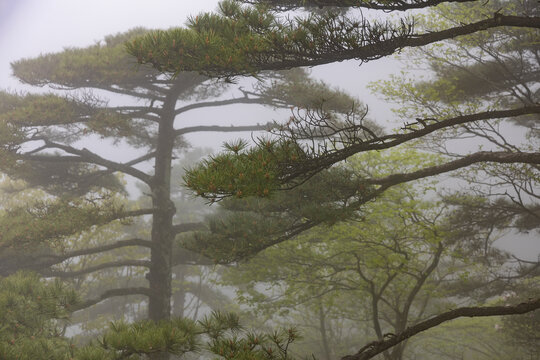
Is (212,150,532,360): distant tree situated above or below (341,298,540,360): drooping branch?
above

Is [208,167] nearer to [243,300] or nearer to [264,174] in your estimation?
[264,174]

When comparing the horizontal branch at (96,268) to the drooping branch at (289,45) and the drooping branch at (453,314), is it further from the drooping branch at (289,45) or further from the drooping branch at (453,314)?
the drooping branch at (453,314)

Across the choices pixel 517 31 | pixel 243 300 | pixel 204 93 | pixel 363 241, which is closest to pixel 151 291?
pixel 243 300

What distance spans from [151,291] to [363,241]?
167 inches

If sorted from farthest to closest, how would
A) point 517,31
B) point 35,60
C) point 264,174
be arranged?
point 35,60 → point 517,31 → point 264,174

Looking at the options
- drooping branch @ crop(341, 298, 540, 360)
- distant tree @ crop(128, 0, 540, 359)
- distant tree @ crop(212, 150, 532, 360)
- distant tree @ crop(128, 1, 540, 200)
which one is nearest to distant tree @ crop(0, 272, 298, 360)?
drooping branch @ crop(341, 298, 540, 360)

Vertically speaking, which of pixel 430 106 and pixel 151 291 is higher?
pixel 430 106

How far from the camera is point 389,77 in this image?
22.6ft

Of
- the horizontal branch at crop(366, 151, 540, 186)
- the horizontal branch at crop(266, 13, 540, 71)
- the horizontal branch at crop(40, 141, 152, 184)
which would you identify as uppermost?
the horizontal branch at crop(40, 141, 152, 184)

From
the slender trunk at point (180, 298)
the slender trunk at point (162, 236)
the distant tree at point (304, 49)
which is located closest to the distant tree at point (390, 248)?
the slender trunk at point (162, 236)

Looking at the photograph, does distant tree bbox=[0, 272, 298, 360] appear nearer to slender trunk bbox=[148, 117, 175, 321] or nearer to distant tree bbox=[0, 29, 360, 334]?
distant tree bbox=[0, 29, 360, 334]

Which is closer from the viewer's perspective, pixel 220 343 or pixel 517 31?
pixel 220 343

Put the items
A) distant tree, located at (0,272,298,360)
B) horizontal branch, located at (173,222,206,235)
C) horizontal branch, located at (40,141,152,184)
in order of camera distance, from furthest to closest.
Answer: horizontal branch, located at (173,222,206,235), horizontal branch, located at (40,141,152,184), distant tree, located at (0,272,298,360)

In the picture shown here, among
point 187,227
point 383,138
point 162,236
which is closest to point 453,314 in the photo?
point 383,138
